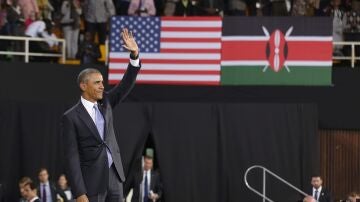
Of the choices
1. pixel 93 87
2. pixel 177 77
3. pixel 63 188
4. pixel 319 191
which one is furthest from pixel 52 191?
pixel 93 87

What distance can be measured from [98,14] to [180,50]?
199 centimetres

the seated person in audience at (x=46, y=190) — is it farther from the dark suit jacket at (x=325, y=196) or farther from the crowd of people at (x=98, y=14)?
the dark suit jacket at (x=325, y=196)

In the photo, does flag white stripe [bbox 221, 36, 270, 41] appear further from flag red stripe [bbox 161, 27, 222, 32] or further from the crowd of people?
the crowd of people

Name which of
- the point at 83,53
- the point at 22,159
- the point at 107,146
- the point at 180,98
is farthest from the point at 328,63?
the point at 107,146

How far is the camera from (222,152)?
757 inches

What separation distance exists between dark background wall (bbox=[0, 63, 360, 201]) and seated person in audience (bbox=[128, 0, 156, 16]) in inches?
58.2

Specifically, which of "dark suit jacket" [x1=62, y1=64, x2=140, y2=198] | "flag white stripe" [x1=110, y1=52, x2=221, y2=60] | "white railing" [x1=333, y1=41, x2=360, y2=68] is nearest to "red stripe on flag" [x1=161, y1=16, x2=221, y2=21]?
"flag white stripe" [x1=110, y1=52, x2=221, y2=60]

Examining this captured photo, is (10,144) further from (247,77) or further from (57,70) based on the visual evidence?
(247,77)

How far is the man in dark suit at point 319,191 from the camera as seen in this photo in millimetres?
17781

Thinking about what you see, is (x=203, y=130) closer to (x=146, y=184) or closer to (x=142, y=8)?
(x=146, y=184)

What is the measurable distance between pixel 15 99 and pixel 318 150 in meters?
5.61

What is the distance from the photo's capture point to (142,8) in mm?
19969

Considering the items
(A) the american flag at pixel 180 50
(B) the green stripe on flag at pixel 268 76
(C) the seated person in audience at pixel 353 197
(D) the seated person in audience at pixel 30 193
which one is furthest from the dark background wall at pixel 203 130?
(D) the seated person in audience at pixel 30 193

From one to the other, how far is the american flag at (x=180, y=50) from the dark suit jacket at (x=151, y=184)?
5.90ft
